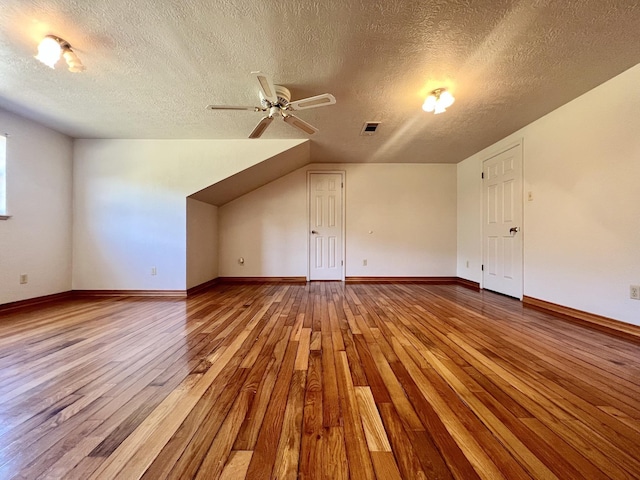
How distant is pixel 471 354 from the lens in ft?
5.60

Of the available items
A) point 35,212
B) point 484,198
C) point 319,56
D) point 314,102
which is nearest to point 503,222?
point 484,198

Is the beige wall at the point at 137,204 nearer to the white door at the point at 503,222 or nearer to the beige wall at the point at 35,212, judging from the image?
the beige wall at the point at 35,212

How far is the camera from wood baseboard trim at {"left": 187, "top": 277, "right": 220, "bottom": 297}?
3667mm

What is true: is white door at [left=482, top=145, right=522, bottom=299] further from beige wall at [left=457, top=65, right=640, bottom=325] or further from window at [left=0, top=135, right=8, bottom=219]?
window at [left=0, top=135, right=8, bottom=219]

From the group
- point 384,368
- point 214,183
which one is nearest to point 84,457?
point 384,368

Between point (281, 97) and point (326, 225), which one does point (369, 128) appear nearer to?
point (281, 97)

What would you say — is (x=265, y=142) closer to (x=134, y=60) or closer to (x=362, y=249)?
(x=134, y=60)

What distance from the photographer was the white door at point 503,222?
3.29 metres

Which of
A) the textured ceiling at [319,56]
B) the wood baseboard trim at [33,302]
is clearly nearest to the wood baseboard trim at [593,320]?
the textured ceiling at [319,56]

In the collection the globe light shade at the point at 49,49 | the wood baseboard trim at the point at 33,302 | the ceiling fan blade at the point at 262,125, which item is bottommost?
the wood baseboard trim at the point at 33,302

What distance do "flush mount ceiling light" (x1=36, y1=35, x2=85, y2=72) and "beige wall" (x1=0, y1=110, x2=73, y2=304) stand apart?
1776mm

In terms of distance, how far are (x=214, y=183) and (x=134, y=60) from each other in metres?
1.73

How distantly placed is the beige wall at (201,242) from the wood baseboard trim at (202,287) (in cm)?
5

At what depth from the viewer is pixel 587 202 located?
2410mm
